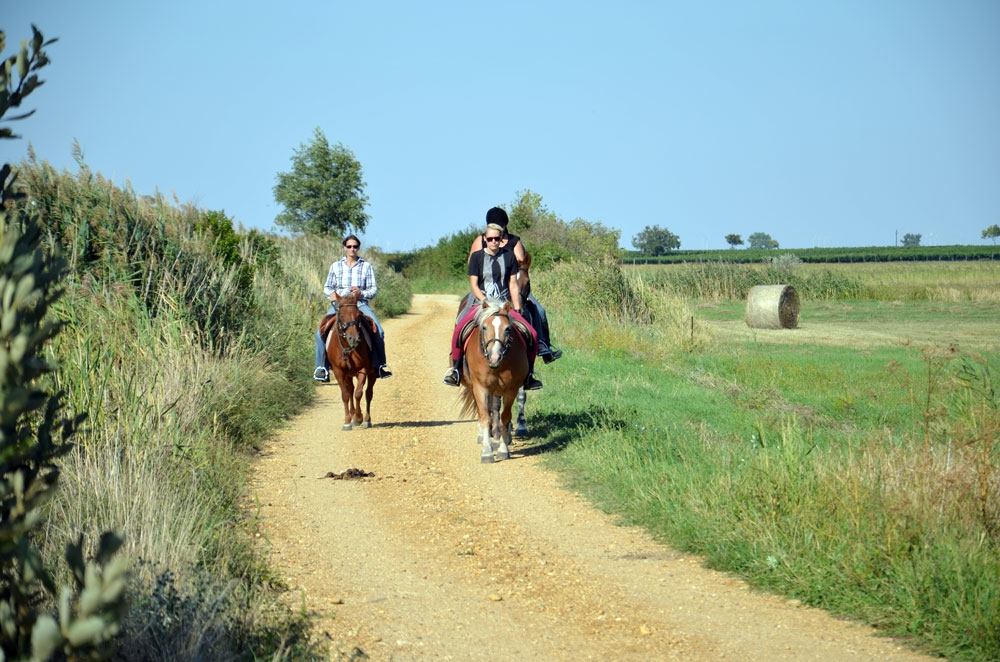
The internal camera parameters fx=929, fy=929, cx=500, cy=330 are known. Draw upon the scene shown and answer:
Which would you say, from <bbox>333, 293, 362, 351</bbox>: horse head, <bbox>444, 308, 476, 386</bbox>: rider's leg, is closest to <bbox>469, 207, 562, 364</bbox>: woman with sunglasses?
<bbox>444, 308, 476, 386</bbox>: rider's leg

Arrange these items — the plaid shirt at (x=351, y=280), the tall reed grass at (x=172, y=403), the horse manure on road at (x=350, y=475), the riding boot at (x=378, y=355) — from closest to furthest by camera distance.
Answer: the tall reed grass at (x=172, y=403), the horse manure on road at (x=350, y=475), the riding boot at (x=378, y=355), the plaid shirt at (x=351, y=280)

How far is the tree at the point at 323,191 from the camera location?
64.1m

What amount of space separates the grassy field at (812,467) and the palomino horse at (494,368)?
2.34 feet

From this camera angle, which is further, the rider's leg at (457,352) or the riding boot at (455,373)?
the riding boot at (455,373)

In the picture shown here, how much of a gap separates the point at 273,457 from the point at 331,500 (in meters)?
2.14

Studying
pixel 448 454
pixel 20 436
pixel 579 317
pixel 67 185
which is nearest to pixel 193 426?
pixel 448 454

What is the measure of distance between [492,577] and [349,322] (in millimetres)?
6453

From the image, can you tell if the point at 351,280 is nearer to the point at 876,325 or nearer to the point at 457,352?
the point at 457,352

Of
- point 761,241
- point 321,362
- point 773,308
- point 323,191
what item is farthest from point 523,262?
point 761,241

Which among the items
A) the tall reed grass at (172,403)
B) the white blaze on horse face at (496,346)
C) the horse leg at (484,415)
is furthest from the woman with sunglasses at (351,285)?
the white blaze on horse face at (496,346)

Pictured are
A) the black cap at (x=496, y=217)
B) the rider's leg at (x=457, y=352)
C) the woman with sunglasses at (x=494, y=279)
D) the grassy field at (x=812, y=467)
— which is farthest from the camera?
the black cap at (x=496, y=217)

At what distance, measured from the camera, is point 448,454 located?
10625 mm

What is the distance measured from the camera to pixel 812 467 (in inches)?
277

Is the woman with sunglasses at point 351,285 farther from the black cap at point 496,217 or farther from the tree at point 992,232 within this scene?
the tree at point 992,232
